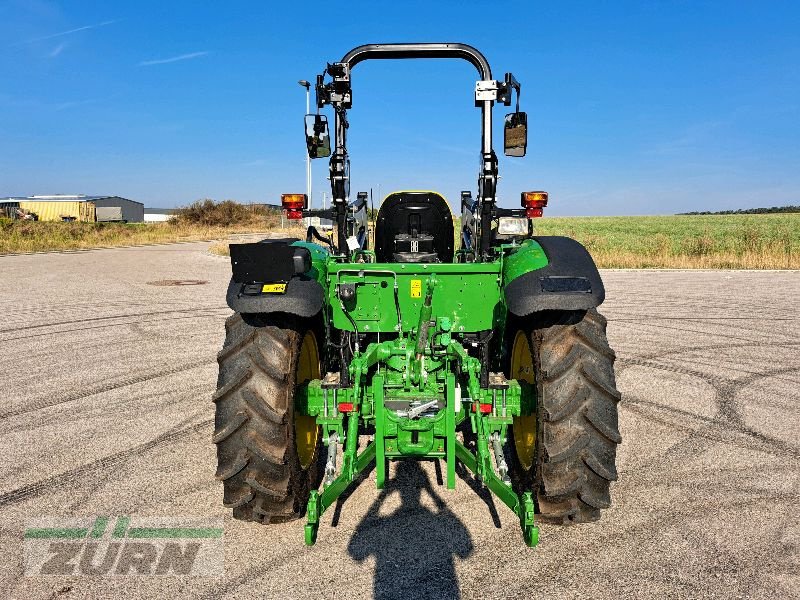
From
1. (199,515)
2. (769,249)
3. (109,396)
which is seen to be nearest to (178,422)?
(109,396)

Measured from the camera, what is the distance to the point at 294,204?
4375mm

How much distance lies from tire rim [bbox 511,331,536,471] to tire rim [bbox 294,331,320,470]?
1.34m

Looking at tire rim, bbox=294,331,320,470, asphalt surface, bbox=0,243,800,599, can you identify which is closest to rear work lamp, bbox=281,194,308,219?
tire rim, bbox=294,331,320,470

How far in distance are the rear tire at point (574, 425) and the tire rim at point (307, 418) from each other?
139cm

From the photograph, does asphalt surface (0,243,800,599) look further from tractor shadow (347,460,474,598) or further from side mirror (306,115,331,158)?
side mirror (306,115,331,158)

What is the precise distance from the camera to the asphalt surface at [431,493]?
9.50 feet

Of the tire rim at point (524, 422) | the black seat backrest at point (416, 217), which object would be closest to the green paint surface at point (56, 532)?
the tire rim at point (524, 422)

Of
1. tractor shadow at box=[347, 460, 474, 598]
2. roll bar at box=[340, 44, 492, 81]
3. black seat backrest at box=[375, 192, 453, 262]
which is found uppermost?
roll bar at box=[340, 44, 492, 81]

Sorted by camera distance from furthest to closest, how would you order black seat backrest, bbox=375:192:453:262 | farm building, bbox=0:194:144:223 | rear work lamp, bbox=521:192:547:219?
farm building, bbox=0:194:144:223 < black seat backrest, bbox=375:192:453:262 < rear work lamp, bbox=521:192:547:219

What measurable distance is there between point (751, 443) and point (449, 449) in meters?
3.05

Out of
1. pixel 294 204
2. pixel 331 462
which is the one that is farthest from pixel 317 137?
pixel 331 462

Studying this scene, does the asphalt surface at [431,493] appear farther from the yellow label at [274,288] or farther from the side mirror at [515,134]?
the side mirror at [515,134]

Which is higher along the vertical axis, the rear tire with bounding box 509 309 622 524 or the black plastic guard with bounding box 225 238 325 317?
the black plastic guard with bounding box 225 238 325 317

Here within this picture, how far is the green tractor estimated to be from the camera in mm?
3113
